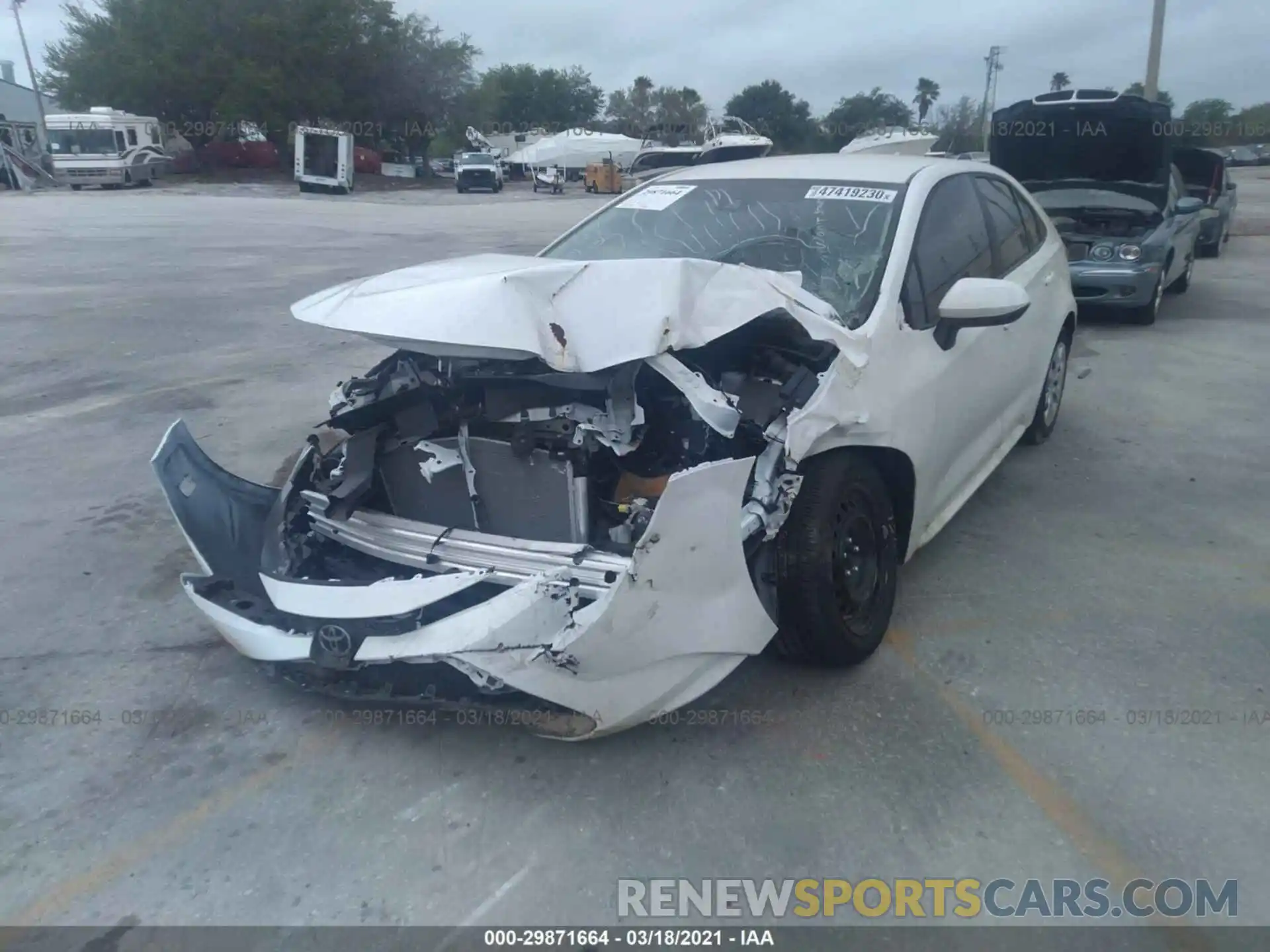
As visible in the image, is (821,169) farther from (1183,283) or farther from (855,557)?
(1183,283)

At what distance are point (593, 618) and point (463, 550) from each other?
77cm

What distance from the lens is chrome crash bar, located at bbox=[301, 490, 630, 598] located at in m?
2.89

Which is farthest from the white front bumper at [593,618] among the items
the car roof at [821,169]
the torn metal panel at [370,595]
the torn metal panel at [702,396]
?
the car roof at [821,169]

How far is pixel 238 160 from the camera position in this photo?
49938 millimetres

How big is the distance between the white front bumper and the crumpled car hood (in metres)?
0.53

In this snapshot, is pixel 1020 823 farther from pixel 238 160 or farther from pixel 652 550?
pixel 238 160

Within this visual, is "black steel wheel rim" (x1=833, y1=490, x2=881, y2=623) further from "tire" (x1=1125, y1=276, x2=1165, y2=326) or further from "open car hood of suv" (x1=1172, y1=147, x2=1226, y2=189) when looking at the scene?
"open car hood of suv" (x1=1172, y1=147, x2=1226, y2=189)

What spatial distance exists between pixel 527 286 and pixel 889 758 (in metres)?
1.85

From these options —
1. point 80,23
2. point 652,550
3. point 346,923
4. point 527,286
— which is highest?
point 80,23

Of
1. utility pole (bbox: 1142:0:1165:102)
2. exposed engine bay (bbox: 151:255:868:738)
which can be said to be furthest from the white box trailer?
exposed engine bay (bbox: 151:255:868:738)

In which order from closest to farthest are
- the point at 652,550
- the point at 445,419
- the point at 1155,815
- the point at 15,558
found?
the point at 652,550 < the point at 1155,815 < the point at 445,419 < the point at 15,558

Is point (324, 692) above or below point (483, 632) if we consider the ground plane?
below

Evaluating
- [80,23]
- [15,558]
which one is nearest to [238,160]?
[80,23]

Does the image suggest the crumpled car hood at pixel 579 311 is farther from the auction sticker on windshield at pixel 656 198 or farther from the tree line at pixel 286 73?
the tree line at pixel 286 73
